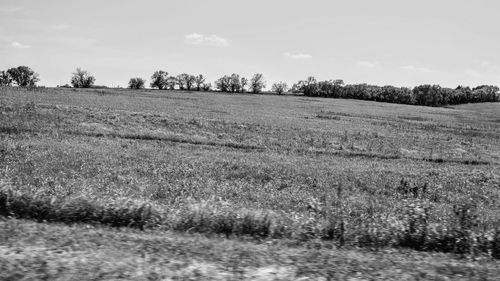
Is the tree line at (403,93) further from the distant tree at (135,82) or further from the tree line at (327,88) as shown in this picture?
the distant tree at (135,82)

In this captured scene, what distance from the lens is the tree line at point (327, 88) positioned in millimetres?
164875

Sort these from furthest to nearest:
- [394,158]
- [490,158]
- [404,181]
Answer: [490,158]
[394,158]
[404,181]

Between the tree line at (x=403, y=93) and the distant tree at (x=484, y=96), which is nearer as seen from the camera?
the tree line at (x=403, y=93)

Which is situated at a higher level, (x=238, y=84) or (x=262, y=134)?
(x=238, y=84)

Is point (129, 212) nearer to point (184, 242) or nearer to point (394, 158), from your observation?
point (184, 242)

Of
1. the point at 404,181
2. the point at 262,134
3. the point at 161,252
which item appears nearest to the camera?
the point at 161,252

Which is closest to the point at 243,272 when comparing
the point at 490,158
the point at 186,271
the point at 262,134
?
the point at 186,271

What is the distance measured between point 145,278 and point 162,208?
12.9ft

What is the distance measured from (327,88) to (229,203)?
174m

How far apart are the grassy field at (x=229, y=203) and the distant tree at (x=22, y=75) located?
152786mm

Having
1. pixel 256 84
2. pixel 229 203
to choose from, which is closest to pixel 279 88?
pixel 256 84

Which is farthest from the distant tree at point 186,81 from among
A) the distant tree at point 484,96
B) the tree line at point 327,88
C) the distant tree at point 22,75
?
the distant tree at point 484,96

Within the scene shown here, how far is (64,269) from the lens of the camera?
21.9 feet

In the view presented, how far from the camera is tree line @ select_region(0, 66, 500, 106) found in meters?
165
